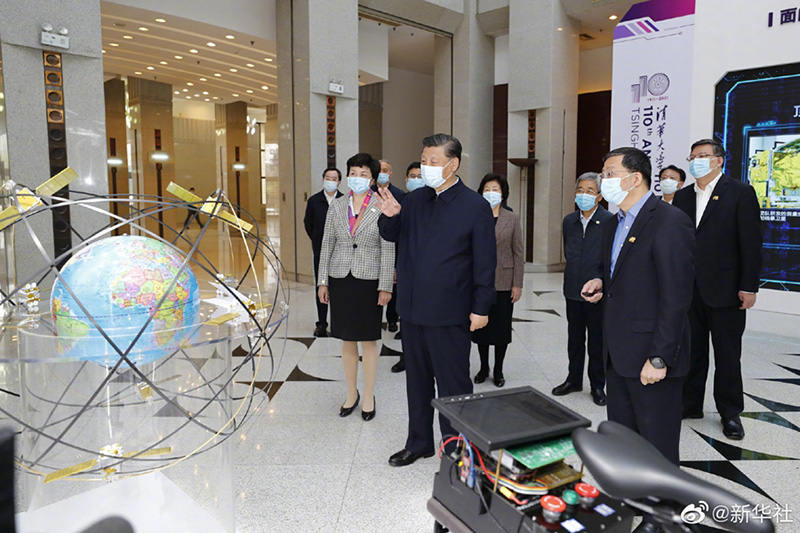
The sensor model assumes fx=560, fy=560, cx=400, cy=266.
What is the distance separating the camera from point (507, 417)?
192 centimetres

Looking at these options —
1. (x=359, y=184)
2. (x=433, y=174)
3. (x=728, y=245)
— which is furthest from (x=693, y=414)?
(x=359, y=184)

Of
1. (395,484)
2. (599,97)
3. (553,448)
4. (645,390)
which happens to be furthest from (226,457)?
(599,97)

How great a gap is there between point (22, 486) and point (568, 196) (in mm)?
11195

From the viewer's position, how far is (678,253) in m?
2.33

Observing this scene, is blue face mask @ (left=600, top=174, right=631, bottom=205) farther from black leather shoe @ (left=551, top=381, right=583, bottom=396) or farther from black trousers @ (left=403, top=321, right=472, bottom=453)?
black leather shoe @ (left=551, top=381, right=583, bottom=396)

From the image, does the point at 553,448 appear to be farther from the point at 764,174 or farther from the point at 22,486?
the point at 764,174

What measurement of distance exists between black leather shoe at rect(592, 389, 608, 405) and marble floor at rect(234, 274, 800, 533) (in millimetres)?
62

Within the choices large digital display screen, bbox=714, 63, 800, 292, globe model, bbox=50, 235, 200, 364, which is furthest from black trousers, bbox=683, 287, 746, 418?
globe model, bbox=50, 235, 200, 364

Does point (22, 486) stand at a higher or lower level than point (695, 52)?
lower

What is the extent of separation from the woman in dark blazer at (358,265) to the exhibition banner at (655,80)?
18.4ft

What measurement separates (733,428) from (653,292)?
5.79 feet

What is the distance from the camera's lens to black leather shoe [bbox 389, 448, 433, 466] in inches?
123

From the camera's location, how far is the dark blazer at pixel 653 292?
2.32 meters

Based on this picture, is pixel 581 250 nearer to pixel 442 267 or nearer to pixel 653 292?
pixel 442 267
